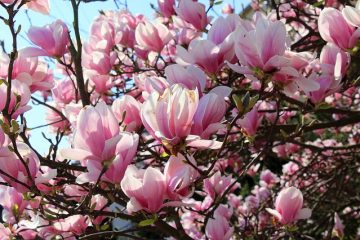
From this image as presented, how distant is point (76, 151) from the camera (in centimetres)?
96

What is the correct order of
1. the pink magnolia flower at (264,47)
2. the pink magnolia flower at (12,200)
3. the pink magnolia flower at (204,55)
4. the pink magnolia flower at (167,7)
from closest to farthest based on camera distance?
1. the pink magnolia flower at (264,47)
2. the pink magnolia flower at (204,55)
3. the pink magnolia flower at (12,200)
4. the pink magnolia flower at (167,7)

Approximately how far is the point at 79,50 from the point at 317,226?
194 centimetres

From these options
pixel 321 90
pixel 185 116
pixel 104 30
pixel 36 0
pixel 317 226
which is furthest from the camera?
pixel 317 226

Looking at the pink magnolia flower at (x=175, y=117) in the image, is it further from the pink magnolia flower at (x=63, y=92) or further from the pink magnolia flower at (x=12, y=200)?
the pink magnolia flower at (x=63, y=92)

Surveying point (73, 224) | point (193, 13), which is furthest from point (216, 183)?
point (193, 13)

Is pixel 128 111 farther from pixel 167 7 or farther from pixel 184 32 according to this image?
pixel 167 7

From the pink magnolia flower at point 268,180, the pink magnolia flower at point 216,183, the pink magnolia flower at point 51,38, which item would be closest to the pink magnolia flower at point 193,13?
the pink magnolia flower at point 51,38

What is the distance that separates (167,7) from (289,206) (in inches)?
45.8

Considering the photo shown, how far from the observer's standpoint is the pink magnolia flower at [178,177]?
96cm

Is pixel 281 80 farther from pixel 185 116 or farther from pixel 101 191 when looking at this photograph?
pixel 101 191

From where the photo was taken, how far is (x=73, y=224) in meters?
1.51

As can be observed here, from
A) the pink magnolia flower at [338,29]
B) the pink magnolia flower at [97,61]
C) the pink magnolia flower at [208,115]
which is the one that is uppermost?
the pink magnolia flower at [338,29]

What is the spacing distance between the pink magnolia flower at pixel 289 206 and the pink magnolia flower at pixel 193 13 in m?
0.67

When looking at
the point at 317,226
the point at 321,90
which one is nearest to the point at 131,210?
A: the point at 321,90
